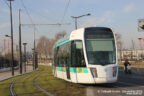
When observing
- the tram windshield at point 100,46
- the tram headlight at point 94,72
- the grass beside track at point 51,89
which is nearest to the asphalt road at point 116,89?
the grass beside track at point 51,89

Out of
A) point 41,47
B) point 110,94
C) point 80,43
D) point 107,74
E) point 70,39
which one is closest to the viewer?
point 110,94

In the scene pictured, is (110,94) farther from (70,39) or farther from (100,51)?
(70,39)

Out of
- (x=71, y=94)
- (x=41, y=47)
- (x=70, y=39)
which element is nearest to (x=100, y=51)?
Result: (x=70, y=39)

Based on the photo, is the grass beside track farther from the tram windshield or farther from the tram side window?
the tram windshield

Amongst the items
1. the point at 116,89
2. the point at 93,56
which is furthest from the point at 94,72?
the point at 116,89

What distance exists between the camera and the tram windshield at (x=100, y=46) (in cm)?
1207

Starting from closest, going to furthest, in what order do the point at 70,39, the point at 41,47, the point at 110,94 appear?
the point at 110,94 < the point at 70,39 < the point at 41,47

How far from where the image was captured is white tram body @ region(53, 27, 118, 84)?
38.8 feet

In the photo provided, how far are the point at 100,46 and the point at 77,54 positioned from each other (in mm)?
1415

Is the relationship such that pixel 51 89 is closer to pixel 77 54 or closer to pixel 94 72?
pixel 77 54

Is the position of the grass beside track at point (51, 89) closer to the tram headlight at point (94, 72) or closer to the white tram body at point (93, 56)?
the white tram body at point (93, 56)

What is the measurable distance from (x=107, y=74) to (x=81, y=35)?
2.70 meters

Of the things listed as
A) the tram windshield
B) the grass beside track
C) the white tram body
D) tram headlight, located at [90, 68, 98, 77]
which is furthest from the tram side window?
the grass beside track

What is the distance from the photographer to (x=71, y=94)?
1062cm
